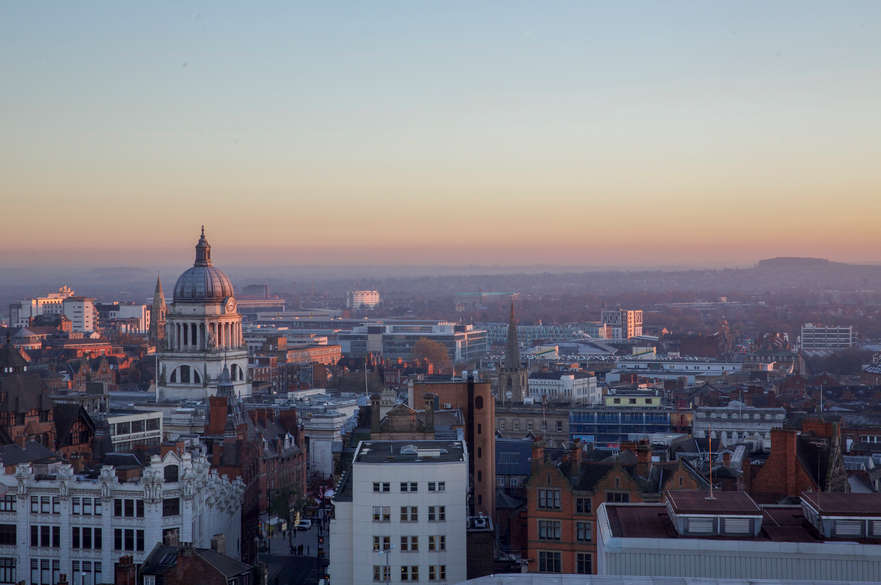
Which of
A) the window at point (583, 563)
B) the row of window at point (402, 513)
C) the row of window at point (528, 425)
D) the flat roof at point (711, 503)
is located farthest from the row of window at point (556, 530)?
the row of window at point (528, 425)

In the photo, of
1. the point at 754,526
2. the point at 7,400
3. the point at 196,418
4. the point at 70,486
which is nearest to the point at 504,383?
the point at 196,418

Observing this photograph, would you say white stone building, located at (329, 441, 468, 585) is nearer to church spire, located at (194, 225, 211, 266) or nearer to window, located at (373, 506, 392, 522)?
window, located at (373, 506, 392, 522)

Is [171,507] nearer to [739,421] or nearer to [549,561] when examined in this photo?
[549,561]

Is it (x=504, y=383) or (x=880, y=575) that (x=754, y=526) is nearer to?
(x=880, y=575)

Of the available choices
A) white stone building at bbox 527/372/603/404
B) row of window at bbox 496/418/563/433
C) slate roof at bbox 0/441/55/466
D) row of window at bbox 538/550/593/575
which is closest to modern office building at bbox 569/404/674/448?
row of window at bbox 496/418/563/433

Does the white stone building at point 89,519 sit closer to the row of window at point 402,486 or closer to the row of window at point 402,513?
the row of window at point 402,513

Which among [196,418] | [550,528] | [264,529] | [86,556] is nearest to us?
[550,528]
